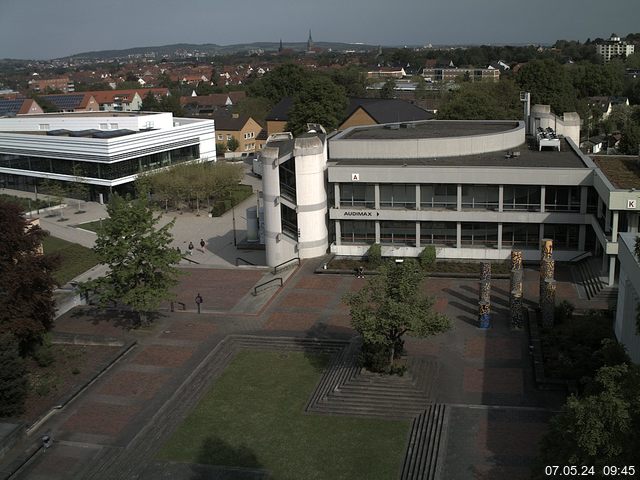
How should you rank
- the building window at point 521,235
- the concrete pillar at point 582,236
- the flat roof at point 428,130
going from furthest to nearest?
the flat roof at point 428,130 < the building window at point 521,235 < the concrete pillar at point 582,236

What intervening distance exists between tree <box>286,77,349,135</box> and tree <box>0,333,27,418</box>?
58292 millimetres

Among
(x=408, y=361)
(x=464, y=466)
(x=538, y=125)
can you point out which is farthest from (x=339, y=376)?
(x=538, y=125)

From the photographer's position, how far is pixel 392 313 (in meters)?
27.1

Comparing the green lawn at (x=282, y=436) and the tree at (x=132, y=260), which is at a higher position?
the tree at (x=132, y=260)

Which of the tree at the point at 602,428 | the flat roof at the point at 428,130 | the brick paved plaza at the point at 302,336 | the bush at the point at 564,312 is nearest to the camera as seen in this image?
the tree at the point at 602,428

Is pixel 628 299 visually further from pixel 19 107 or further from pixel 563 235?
pixel 19 107

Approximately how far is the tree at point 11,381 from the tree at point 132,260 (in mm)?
6715

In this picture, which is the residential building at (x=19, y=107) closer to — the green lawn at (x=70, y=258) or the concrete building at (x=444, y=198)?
the green lawn at (x=70, y=258)

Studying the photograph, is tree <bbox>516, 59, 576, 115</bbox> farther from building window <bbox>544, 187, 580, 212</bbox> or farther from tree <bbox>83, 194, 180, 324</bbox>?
tree <bbox>83, 194, 180, 324</bbox>

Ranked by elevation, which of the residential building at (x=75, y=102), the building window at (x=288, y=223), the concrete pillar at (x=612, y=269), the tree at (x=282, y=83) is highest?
the tree at (x=282, y=83)

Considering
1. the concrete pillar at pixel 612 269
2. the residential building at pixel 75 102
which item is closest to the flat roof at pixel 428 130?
the concrete pillar at pixel 612 269

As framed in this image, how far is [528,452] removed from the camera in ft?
76.5

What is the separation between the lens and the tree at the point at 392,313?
27.3 metres

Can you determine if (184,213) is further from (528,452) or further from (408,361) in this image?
(528,452)
